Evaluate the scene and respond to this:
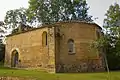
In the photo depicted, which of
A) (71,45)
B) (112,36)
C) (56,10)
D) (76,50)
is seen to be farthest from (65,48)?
(56,10)

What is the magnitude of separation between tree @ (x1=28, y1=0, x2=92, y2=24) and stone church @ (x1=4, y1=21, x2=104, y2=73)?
18.9 metres

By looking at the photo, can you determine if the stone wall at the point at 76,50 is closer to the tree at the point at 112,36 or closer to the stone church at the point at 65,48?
the stone church at the point at 65,48

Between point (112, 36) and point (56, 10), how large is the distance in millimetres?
28540

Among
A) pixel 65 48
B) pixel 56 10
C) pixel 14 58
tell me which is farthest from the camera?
pixel 56 10

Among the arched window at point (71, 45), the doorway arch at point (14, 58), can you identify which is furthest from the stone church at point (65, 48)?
the doorway arch at point (14, 58)

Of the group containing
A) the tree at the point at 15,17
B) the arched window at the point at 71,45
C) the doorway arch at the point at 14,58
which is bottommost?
the doorway arch at the point at 14,58

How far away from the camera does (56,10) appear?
1924 inches

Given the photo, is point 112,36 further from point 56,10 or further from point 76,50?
point 56,10

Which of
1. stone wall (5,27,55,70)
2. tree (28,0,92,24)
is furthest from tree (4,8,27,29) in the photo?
stone wall (5,27,55,70)

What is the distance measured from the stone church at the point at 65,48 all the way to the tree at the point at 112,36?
7.63ft

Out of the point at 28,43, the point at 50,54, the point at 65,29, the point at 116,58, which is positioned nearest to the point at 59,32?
the point at 65,29

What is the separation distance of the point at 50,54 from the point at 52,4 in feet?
78.8

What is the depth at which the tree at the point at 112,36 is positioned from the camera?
2072cm

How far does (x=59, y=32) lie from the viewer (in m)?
27.9
